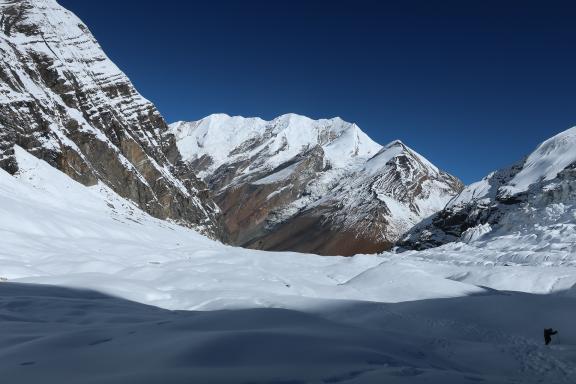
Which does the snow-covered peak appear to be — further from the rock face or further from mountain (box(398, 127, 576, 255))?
the rock face

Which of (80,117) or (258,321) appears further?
(80,117)

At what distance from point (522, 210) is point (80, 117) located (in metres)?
66.6

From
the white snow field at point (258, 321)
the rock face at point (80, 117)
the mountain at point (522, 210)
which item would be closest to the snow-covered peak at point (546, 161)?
the mountain at point (522, 210)

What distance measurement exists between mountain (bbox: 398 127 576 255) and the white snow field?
1952 cm

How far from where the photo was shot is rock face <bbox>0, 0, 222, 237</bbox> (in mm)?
68625

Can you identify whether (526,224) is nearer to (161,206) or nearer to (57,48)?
(161,206)

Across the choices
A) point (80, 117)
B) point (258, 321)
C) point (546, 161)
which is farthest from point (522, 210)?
point (80, 117)

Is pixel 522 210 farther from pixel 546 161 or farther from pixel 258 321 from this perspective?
pixel 258 321

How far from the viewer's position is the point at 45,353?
6824 mm

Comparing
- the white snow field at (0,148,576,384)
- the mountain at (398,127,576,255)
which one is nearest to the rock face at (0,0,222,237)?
the white snow field at (0,148,576,384)

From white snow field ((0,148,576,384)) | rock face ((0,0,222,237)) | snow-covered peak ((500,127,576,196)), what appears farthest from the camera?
snow-covered peak ((500,127,576,196))

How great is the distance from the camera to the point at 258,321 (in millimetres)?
9891

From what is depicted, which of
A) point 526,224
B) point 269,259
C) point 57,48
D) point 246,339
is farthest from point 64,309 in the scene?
point 57,48

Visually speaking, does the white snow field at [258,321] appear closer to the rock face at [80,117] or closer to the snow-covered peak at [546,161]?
the rock face at [80,117]
